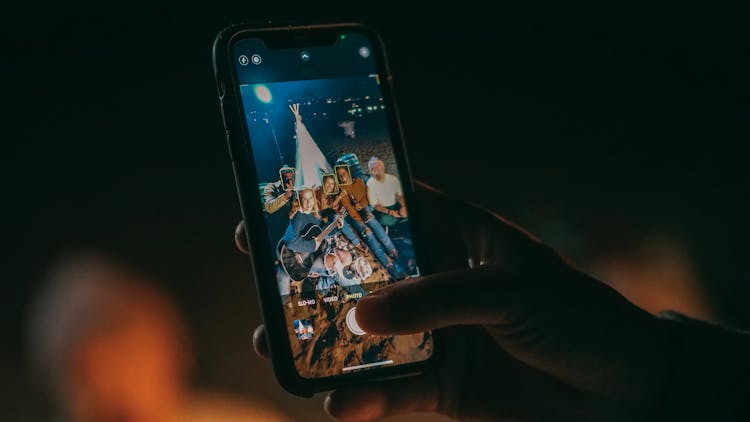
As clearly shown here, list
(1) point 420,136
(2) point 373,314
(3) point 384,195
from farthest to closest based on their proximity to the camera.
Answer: (1) point 420,136 < (3) point 384,195 < (2) point 373,314

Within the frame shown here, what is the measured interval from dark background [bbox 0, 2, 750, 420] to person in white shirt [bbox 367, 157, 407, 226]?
64 centimetres

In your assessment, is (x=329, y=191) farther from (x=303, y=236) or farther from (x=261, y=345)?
(x=261, y=345)

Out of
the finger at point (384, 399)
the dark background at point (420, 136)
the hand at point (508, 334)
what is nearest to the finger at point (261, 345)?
the hand at point (508, 334)

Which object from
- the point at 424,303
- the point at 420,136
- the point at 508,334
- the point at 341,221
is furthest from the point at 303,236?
the point at 420,136

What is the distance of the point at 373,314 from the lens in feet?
2.15

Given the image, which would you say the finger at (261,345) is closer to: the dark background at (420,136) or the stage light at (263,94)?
the stage light at (263,94)

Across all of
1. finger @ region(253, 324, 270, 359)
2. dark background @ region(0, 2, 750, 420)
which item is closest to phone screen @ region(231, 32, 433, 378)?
finger @ region(253, 324, 270, 359)

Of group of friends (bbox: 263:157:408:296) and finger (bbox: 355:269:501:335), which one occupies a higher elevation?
group of friends (bbox: 263:157:408:296)

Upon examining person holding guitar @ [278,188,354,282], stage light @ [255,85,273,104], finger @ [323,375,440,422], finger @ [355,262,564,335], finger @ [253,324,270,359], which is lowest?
finger @ [323,375,440,422]

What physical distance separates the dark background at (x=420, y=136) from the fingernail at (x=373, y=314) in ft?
2.35

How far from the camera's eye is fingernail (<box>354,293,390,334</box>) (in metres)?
0.65

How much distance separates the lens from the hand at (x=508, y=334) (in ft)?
2.20

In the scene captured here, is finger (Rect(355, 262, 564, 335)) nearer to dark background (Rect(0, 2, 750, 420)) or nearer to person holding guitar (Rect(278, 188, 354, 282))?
person holding guitar (Rect(278, 188, 354, 282))

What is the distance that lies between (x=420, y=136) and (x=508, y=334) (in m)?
0.80
